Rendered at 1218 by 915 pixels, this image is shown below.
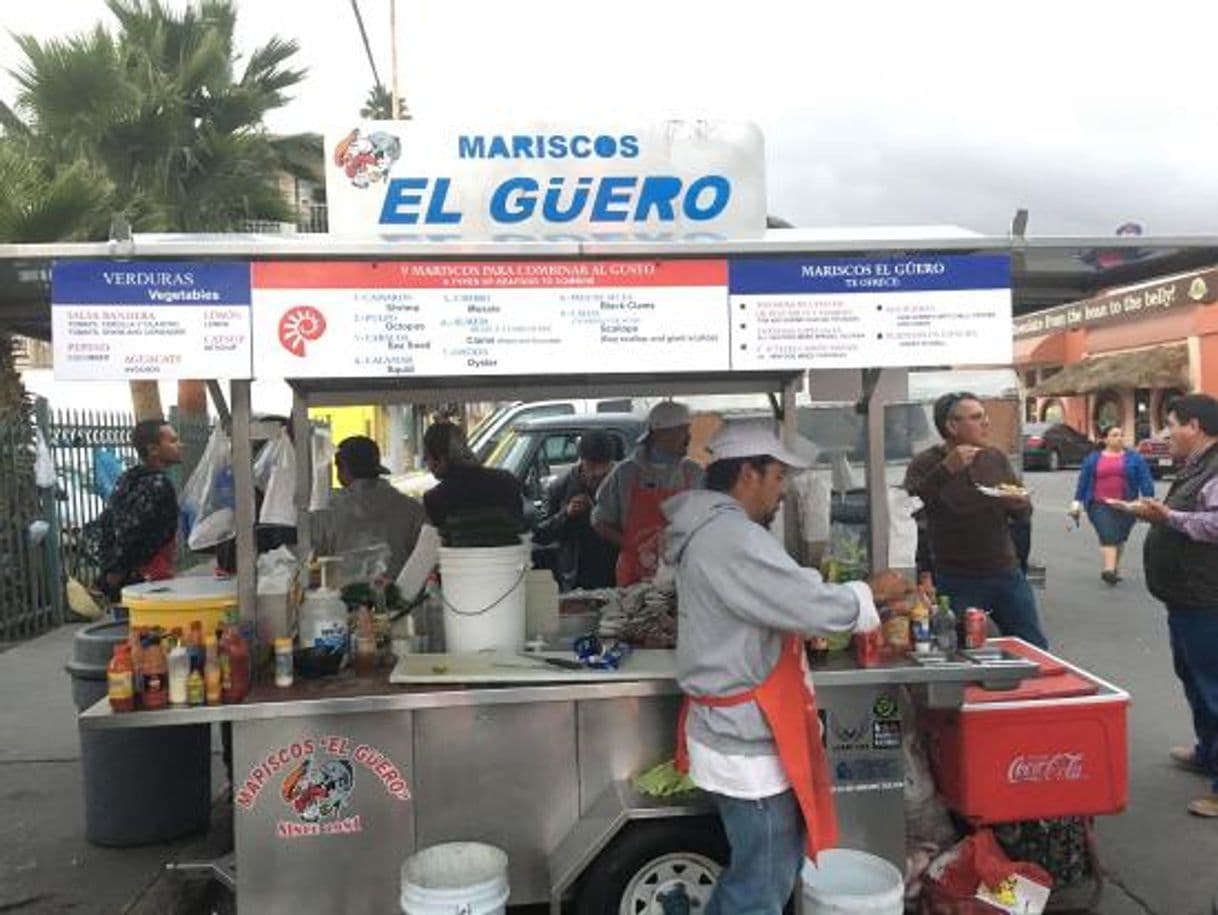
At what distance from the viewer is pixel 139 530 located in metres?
5.72

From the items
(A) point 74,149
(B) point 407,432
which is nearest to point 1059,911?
(A) point 74,149

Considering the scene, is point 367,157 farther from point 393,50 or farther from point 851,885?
point 393,50

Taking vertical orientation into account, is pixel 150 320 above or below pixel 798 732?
above

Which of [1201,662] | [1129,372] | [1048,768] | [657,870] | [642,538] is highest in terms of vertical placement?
[1129,372]

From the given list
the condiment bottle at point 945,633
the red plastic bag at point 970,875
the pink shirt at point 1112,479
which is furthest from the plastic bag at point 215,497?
the pink shirt at point 1112,479

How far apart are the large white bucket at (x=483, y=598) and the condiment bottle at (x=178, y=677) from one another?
37.8 inches

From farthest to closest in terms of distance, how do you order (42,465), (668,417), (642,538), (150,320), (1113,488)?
(1113,488), (42,465), (668,417), (642,538), (150,320)

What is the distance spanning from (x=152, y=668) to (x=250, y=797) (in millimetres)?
531

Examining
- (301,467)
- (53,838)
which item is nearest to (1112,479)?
(301,467)

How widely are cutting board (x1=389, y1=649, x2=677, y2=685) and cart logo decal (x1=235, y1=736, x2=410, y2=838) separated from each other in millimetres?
282

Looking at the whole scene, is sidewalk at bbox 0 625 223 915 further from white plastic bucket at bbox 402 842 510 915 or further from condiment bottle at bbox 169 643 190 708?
white plastic bucket at bbox 402 842 510 915

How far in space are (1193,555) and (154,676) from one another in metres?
4.34

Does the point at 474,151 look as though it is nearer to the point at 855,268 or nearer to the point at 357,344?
the point at 357,344

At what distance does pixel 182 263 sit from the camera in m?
3.63
